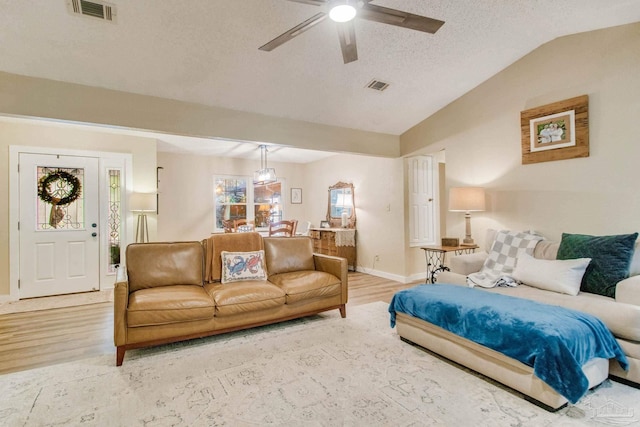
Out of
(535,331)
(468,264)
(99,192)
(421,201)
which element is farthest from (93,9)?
(421,201)

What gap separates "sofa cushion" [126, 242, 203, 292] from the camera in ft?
10.2

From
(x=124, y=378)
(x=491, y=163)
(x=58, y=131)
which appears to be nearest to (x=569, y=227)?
(x=491, y=163)

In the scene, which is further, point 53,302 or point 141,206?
point 141,206

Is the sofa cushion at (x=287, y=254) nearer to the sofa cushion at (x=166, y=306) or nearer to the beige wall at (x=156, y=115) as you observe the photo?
the sofa cushion at (x=166, y=306)

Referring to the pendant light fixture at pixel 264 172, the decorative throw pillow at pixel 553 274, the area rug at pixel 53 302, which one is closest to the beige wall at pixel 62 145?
the area rug at pixel 53 302

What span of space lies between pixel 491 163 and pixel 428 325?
8.21 feet

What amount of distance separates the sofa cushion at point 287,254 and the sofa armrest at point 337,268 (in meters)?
0.17

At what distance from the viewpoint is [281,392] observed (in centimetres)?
213

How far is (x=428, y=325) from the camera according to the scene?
2.67 m

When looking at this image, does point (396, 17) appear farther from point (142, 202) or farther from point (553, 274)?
point (142, 202)

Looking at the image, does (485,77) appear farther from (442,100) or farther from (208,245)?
(208,245)

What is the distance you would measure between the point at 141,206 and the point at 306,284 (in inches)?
→ 118

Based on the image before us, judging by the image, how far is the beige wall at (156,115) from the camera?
2.99 metres

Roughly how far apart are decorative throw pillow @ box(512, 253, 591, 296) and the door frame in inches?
207
